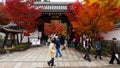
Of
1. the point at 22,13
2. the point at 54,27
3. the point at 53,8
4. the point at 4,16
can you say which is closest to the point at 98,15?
the point at 22,13

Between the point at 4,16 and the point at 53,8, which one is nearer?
the point at 4,16

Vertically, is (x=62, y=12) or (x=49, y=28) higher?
(x=62, y=12)

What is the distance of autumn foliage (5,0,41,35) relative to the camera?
1718 inches

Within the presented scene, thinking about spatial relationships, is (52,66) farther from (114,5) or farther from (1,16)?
(1,16)

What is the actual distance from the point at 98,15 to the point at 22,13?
15.0 meters

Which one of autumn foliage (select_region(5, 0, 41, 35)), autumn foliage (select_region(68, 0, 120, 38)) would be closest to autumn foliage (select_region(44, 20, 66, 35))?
autumn foliage (select_region(5, 0, 41, 35))

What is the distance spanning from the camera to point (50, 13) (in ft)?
163

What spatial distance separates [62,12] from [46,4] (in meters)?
3.51

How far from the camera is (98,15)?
31438 mm

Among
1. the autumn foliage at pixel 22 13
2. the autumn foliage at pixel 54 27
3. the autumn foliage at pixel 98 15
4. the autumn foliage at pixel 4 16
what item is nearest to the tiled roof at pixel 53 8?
the autumn foliage at pixel 22 13

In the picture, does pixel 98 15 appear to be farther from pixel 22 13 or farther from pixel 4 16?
pixel 4 16

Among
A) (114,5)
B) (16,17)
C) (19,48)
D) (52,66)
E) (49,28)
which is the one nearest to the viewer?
(52,66)

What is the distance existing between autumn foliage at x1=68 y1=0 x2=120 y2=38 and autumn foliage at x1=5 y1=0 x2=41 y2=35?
40.0ft

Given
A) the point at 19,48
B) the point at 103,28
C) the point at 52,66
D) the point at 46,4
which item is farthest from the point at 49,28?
the point at 52,66
